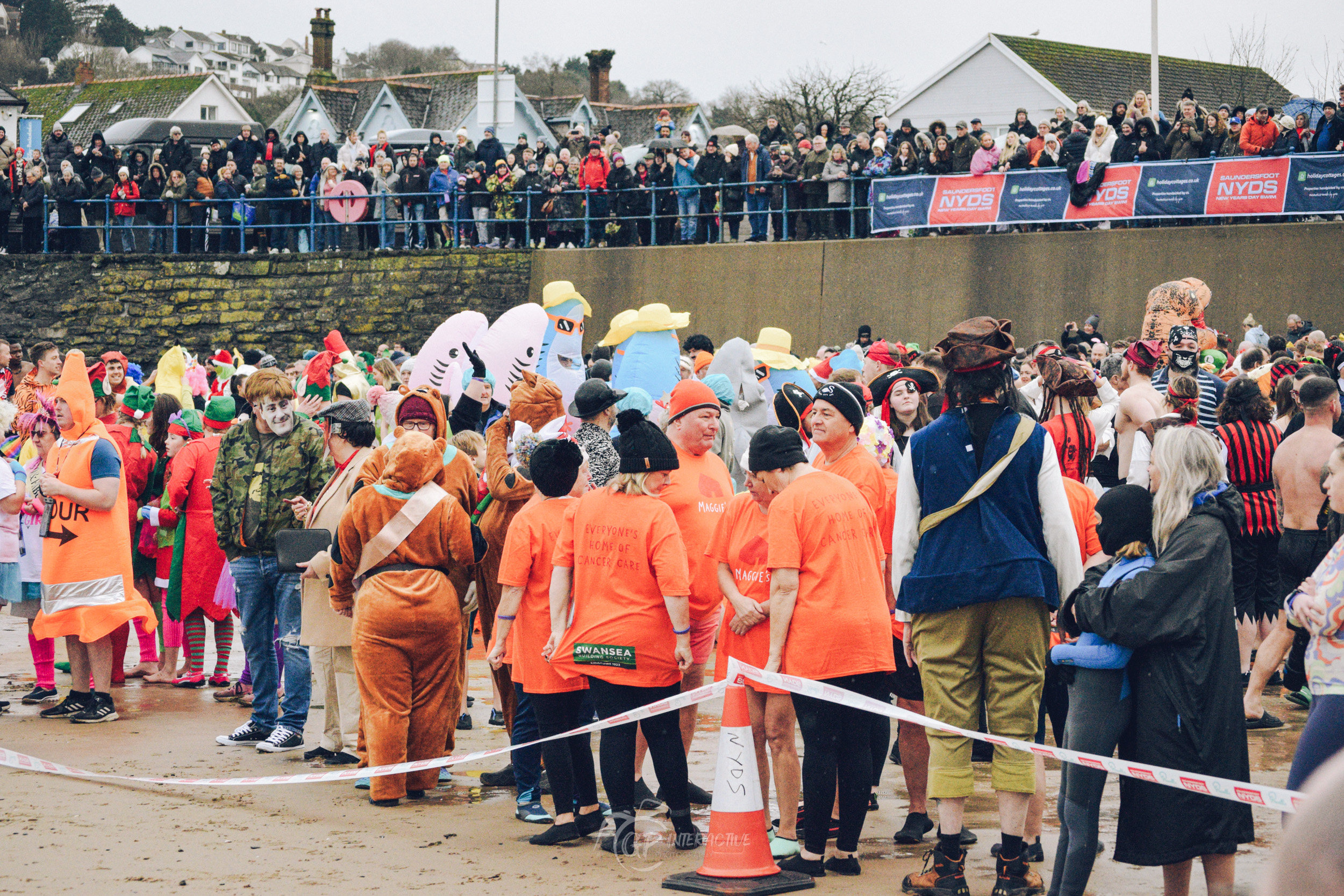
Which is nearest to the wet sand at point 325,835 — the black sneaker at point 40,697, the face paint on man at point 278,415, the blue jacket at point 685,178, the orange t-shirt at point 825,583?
the orange t-shirt at point 825,583

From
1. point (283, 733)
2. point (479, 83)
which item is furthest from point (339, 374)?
point (479, 83)

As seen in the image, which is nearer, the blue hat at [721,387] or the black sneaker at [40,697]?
the black sneaker at [40,697]

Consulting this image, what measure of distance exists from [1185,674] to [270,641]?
182 inches

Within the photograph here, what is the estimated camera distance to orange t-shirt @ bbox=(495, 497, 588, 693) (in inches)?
211

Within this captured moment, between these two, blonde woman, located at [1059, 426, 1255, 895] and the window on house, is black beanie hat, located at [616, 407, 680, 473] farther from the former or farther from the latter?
Answer: the window on house

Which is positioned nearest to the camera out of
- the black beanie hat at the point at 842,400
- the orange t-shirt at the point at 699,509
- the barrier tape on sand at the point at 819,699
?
the barrier tape on sand at the point at 819,699

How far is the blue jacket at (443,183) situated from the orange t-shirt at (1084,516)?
17537mm

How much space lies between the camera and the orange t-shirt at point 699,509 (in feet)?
18.0

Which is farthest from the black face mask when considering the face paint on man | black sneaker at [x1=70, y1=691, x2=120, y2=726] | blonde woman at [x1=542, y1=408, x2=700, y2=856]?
black sneaker at [x1=70, y1=691, x2=120, y2=726]

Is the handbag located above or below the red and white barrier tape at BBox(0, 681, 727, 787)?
above

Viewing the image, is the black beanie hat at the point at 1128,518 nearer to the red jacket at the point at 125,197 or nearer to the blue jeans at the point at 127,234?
the red jacket at the point at 125,197

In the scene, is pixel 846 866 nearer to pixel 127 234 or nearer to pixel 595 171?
pixel 595 171

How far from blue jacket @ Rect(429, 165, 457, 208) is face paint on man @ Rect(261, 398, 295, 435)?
49.9 feet

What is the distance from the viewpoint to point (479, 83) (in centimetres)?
3281
